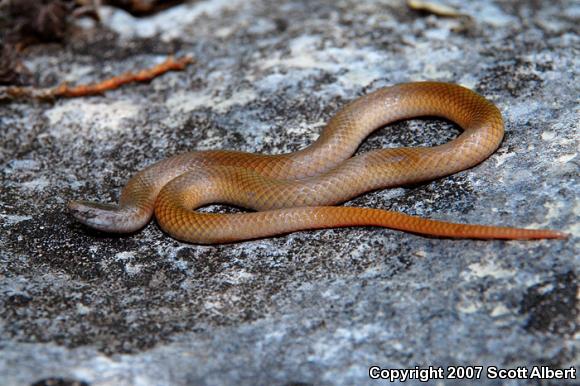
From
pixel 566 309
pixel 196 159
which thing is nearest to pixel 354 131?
pixel 196 159

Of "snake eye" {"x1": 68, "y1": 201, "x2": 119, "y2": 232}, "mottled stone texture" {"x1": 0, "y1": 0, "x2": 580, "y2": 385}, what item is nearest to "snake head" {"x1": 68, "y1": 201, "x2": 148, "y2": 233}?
"snake eye" {"x1": 68, "y1": 201, "x2": 119, "y2": 232}

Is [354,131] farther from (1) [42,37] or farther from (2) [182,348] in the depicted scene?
(1) [42,37]

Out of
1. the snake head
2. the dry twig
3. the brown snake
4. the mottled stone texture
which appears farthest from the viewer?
the dry twig

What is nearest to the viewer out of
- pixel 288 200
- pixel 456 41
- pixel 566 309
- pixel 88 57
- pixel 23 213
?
pixel 566 309

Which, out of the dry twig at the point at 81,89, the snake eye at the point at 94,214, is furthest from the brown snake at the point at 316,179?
the dry twig at the point at 81,89

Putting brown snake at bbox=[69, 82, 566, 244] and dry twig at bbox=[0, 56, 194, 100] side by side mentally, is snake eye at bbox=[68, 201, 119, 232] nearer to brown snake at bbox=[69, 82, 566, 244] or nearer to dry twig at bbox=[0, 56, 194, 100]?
brown snake at bbox=[69, 82, 566, 244]

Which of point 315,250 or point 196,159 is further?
point 196,159

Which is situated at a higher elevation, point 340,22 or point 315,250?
point 340,22
